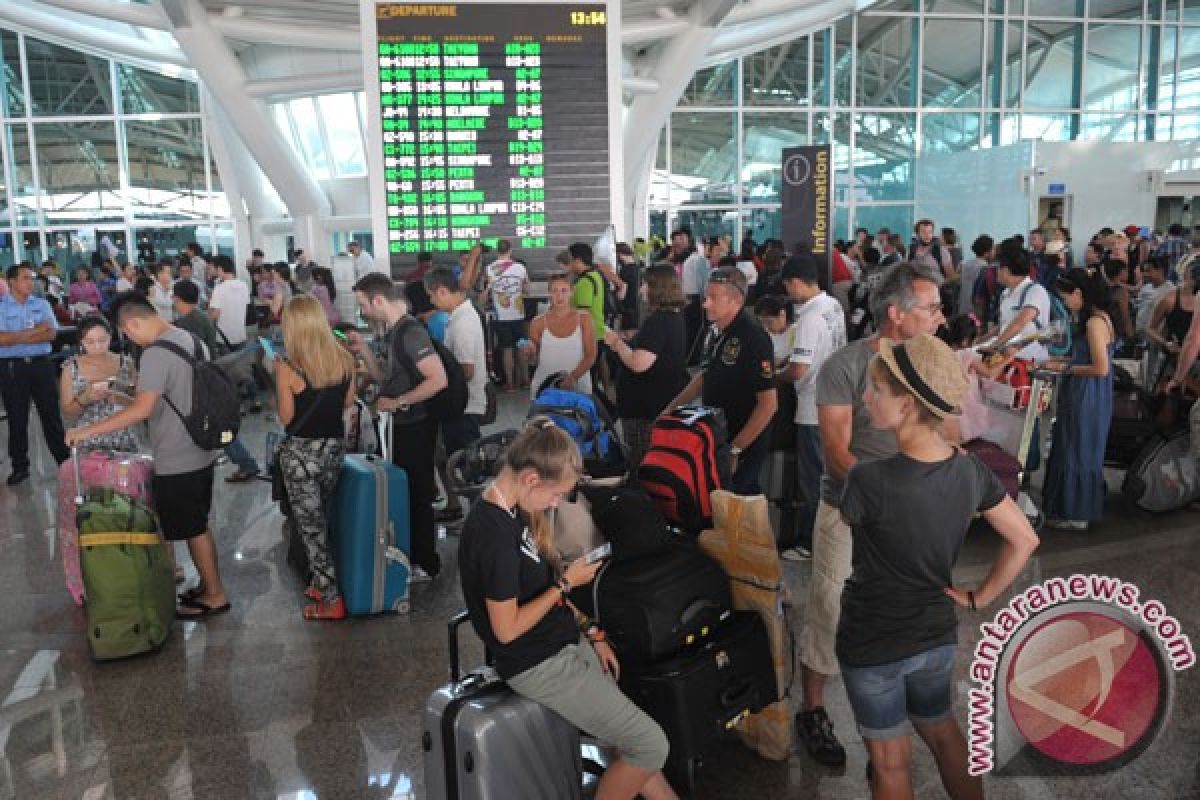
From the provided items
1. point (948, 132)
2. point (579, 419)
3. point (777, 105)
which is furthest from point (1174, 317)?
point (948, 132)

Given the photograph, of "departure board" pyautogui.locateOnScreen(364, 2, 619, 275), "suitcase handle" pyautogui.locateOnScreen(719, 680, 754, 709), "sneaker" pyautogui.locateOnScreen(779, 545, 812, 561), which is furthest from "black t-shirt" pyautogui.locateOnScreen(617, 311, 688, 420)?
"departure board" pyautogui.locateOnScreen(364, 2, 619, 275)

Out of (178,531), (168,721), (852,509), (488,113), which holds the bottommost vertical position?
(168,721)

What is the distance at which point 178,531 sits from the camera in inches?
181

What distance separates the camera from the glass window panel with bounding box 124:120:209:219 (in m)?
20.7

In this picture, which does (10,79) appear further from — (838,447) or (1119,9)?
(1119,9)

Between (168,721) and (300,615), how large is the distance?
3.54ft

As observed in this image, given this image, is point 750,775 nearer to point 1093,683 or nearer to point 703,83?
point 1093,683

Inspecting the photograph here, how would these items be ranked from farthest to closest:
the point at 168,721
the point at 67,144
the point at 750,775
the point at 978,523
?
the point at 67,144 → the point at 978,523 → the point at 168,721 → the point at 750,775

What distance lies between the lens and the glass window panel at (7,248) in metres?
20.2

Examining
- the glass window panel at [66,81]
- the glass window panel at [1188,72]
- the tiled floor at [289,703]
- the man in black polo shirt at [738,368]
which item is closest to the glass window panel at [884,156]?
the glass window panel at [1188,72]

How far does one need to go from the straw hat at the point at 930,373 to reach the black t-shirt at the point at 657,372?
8.79 ft

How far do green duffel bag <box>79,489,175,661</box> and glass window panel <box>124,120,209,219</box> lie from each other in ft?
61.0

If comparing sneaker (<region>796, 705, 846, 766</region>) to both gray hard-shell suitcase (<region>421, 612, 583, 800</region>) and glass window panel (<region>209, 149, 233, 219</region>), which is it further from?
glass window panel (<region>209, 149, 233, 219</region>)

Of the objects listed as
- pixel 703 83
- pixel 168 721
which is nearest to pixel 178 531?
pixel 168 721
